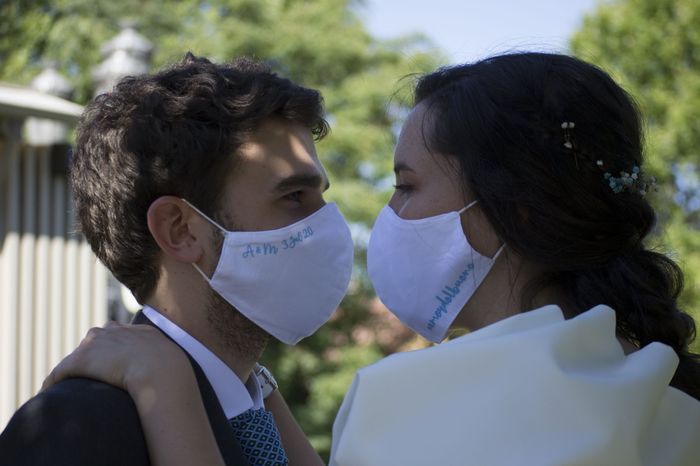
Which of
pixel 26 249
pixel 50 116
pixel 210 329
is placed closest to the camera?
pixel 210 329

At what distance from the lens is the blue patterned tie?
2465 millimetres

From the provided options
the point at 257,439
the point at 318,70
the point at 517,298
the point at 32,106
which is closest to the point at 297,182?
the point at 257,439

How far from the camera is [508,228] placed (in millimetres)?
2166

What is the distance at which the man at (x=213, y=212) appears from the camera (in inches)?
104

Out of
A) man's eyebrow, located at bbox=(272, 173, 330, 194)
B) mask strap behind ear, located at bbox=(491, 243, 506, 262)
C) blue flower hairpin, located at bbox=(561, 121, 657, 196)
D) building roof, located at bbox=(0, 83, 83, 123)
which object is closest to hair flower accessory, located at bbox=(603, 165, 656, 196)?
blue flower hairpin, located at bbox=(561, 121, 657, 196)

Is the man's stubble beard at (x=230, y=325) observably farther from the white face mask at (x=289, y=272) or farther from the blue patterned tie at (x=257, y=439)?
the blue patterned tie at (x=257, y=439)

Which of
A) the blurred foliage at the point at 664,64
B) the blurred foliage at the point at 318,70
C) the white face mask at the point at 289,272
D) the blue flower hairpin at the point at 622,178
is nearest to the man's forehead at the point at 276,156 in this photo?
the white face mask at the point at 289,272

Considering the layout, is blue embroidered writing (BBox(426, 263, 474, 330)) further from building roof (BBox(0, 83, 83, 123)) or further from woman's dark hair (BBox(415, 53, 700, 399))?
building roof (BBox(0, 83, 83, 123))

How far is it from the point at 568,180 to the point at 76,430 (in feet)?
3.91

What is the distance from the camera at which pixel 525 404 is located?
1738mm

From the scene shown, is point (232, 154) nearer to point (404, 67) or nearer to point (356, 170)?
point (356, 170)

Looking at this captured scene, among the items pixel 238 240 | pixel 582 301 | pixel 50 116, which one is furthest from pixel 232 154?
pixel 50 116

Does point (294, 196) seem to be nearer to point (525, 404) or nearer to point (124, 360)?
point (124, 360)

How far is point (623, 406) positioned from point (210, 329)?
1.25m
